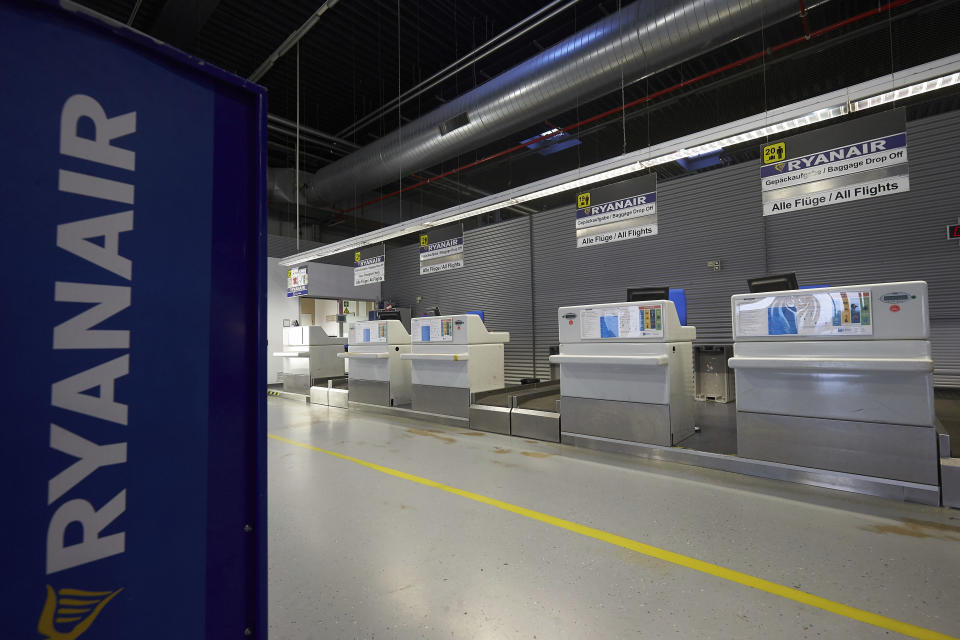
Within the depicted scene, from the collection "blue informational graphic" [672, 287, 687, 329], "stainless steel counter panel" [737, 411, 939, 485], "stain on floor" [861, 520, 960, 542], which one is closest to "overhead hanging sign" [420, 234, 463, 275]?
"blue informational graphic" [672, 287, 687, 329]

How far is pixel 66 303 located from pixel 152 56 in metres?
0.57

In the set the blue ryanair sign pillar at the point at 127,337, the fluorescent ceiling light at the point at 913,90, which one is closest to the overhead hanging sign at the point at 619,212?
the fluorescent ceiling light at the point at 913,90

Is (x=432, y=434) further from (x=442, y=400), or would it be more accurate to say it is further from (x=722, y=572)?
(x=722, y=572)

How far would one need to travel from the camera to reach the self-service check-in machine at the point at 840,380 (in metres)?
3.13

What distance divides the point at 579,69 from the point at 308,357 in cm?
744

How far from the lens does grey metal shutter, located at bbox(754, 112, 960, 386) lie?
565 cm

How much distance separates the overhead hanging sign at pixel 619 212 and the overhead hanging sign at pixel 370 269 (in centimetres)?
467

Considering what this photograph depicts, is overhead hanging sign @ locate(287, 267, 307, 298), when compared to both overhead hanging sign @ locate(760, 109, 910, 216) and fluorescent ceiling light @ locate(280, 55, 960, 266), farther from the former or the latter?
overhead hanging sign @ locate(760, 109, 910, 216)

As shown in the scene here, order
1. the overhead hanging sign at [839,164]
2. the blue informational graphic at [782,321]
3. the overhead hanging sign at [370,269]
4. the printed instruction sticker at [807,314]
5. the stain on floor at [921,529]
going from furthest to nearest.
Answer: the overhead hanging sign at [370,269] → the overhead hanging sign at [839,164] → the blue informational graphic at [782,321] → the printed instruction sticker at [807,314] → the stain on floor at [921,529]

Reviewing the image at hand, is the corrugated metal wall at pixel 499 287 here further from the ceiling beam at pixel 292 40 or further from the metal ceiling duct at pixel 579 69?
the ceiling beam at pixel 292 40

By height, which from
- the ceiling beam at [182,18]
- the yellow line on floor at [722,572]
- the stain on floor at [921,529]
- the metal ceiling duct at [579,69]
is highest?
the ceiling beam at [182,18]

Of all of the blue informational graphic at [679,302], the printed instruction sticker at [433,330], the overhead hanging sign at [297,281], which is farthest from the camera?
the overhead hanging sign at [297,281]

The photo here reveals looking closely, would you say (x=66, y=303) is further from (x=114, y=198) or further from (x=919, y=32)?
(x=919, y=32)

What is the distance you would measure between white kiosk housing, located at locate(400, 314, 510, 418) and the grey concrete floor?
2.24 metres
